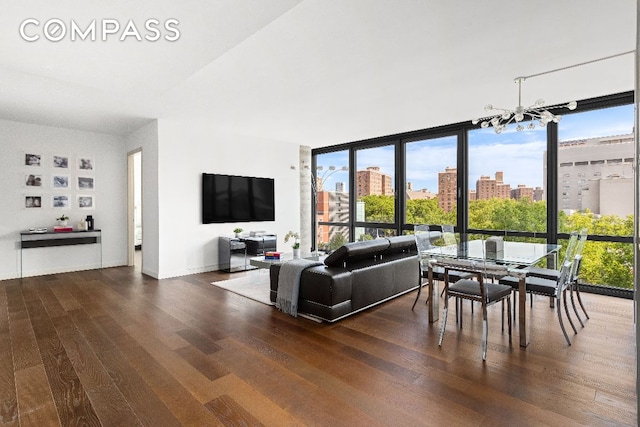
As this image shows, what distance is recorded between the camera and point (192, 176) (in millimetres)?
5938

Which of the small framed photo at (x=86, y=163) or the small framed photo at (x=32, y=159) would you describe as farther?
the small framed photo at (x=86, y=163)

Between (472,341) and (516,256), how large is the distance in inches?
36.6

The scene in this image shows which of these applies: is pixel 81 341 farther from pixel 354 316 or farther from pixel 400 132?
pixel 400 132

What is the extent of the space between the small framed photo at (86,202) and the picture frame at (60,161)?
1.91 ft

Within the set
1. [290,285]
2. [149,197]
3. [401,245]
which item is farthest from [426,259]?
[149,197]

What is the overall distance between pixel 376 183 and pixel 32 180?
6193 mm

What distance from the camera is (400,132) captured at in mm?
6477

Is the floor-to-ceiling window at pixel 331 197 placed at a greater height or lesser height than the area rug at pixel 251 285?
greater

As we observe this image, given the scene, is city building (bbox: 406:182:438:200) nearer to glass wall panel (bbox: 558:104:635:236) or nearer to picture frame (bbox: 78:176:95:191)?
glass wall panel (bbox: 558:104:635:236)

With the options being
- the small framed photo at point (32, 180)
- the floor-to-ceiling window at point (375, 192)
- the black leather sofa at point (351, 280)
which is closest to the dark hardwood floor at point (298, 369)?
the black leather sofa at point (351, 280)

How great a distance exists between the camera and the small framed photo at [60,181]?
5.92 metres

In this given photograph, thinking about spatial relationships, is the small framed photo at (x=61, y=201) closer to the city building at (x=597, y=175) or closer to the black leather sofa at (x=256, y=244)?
the black leather sofa at (x=256, y=244)

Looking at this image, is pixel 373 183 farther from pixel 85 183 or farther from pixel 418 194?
pixel 85 183

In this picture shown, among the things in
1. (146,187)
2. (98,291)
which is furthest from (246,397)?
(146,187)
